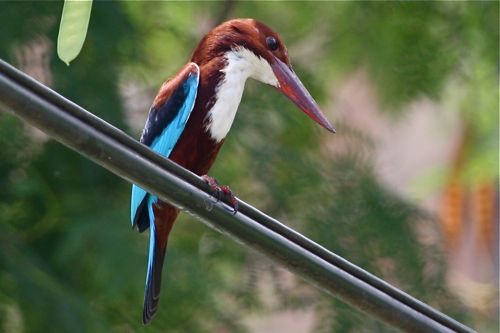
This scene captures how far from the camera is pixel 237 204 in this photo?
2.54 meters

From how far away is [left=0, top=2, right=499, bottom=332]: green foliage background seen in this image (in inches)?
195

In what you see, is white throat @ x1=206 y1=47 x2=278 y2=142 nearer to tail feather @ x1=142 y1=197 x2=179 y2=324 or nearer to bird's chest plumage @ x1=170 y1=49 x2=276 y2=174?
bird's chest plumage @ x1=170 y1=49 x2=276 y2=174

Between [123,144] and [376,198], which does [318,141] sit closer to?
[376,198]

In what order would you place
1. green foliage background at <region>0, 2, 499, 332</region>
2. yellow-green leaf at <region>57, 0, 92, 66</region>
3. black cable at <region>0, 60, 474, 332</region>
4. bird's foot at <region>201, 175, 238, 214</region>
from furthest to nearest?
1. green foliage background at <region>0, 2, 499, 332</region>
2. bird's foot at <region>201, 175, 238, 214</region>
3. yellow-green leaf at <region>57, 0, 92, 66</region>
4. black cable at <region>0, 60, 474, 332</region>

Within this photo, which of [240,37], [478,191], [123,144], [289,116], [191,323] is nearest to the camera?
[123,144]

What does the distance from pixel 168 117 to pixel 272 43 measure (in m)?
0.31

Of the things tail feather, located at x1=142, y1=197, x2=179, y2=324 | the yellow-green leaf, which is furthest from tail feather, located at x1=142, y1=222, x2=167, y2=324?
the yellow-green leaf

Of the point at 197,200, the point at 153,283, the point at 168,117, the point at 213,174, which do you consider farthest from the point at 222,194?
the point at 213,174

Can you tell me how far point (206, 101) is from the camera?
320 centimetres

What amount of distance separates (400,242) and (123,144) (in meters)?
3.19

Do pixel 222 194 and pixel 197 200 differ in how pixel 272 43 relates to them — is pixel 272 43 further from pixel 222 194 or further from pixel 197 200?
pixel 197 200

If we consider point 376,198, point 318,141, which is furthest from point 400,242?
point 318,141

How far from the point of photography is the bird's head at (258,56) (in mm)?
3252

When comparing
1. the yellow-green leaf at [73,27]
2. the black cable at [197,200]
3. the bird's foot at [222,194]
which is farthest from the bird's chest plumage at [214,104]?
the yellow-green leaf at [73,27]
